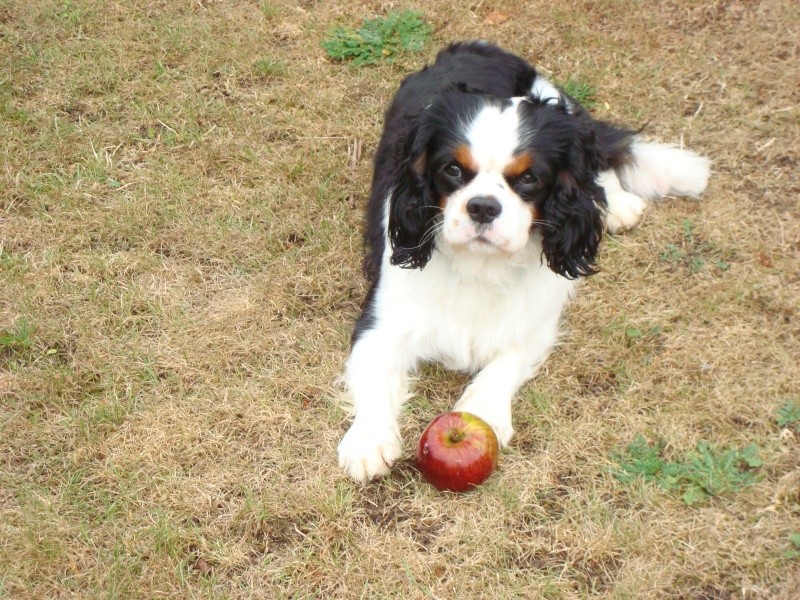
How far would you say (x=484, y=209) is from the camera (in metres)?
2.94

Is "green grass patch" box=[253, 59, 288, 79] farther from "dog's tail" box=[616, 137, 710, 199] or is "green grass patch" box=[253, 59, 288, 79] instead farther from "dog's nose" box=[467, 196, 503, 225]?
"dog's nose" box=[467, 196, 503, 225]

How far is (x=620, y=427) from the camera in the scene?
3.40m

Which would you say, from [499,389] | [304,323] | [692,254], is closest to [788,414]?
[692,254]

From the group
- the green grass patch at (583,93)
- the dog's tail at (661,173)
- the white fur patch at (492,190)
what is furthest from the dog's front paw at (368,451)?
the green grass patch at (583,93)

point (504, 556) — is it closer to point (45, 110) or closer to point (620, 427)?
point (620, 427)

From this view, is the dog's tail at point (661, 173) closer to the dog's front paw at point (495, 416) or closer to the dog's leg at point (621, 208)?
the dog's leg at point (621, 208)

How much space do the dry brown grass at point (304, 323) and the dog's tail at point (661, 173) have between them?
0.33 feet

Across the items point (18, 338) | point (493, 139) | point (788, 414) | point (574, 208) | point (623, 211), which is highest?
point (493, 139)

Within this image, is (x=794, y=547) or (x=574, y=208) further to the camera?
(x=574, y=208)

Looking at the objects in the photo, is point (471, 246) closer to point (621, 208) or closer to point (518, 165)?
point (518, 165)

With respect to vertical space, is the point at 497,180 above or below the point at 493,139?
below

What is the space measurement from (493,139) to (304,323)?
1.29 m

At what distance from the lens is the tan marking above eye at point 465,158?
2.98m

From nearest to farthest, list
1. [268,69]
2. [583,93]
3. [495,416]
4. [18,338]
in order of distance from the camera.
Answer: [495,416], [18,338], [583,93], [268,69]
